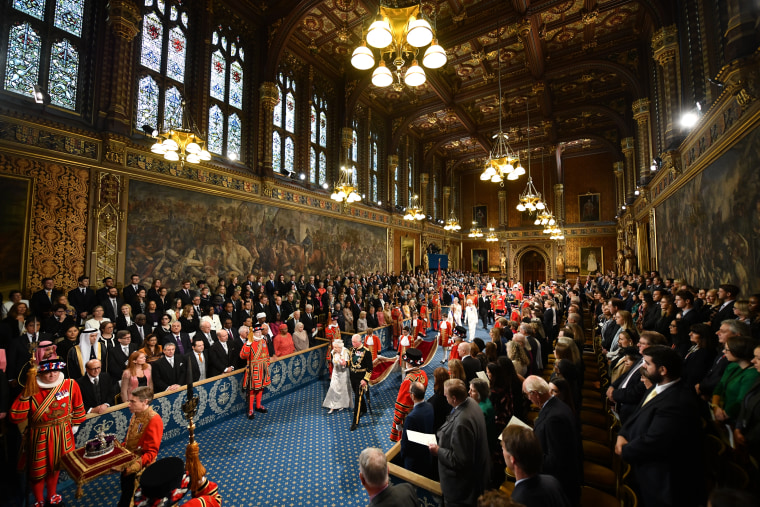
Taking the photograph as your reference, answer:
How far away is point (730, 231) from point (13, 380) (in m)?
10.8

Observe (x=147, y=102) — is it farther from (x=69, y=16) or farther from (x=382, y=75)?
(x=382, y=75)

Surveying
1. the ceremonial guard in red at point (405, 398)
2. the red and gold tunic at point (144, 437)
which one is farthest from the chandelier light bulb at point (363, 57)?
the red and gold tunic at point (144, 437)

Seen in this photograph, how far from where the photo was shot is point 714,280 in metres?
6.07

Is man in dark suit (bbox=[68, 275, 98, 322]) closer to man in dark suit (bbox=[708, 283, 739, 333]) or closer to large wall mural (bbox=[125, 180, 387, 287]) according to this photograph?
large wall mural (bbox=[125, 180, 387, 287])

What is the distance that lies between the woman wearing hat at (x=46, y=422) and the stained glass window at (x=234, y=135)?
9.10m

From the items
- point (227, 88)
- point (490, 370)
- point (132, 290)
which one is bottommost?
point (490, 370)

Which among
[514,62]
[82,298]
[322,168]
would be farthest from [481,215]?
[82,298]

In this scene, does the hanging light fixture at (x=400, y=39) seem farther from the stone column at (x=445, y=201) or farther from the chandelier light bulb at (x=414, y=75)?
the stone column at (x=445, y=201)

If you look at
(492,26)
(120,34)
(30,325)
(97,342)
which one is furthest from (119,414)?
(492,26)

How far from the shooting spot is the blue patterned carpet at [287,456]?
12.4 feet

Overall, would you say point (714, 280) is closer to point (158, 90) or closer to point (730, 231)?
point (730, 231)

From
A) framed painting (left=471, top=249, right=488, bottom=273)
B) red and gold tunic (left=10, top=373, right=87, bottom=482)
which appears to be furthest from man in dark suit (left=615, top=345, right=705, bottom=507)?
framed painting (left=471, top=249, right=488, bottom=273)

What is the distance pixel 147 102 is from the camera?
8969mm

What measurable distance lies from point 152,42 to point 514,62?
14.2 metres
